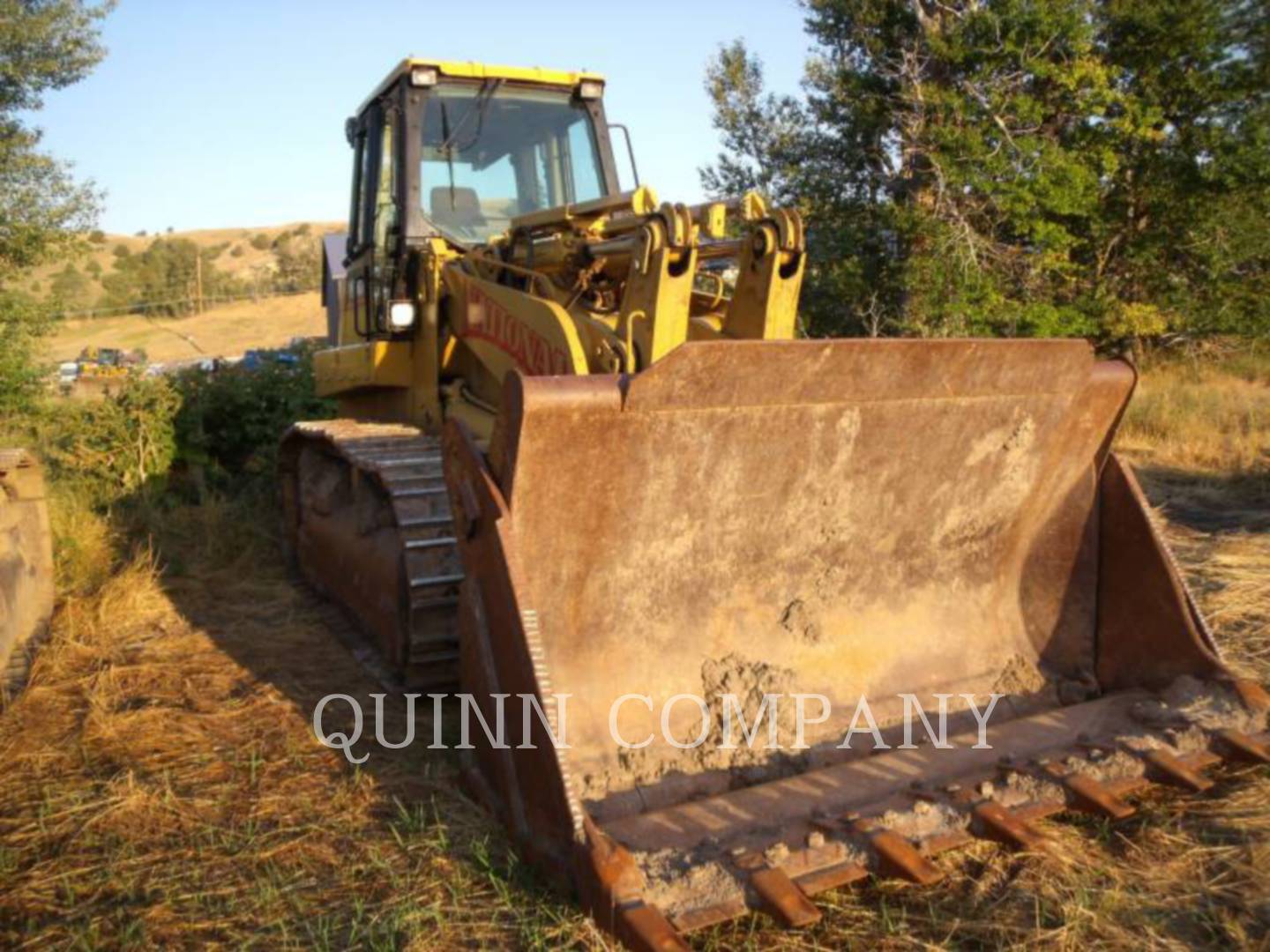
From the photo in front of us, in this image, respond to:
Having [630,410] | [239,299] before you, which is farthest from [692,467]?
[239,299]

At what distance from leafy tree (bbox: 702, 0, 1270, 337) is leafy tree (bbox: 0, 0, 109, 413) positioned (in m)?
8.31

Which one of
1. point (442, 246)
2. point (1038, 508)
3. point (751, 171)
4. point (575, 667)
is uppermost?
point (751, 171)

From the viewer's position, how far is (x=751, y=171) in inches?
614

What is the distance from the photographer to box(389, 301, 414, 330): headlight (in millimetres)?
5645

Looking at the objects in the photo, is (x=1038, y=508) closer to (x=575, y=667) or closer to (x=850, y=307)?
(x=575, y=667)

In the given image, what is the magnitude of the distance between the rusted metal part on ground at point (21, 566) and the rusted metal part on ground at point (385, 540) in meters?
1.35

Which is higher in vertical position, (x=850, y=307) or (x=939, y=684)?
(x=850, y=307)

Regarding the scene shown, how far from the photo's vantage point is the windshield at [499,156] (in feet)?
18.7

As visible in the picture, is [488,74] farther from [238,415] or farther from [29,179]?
[29,179]

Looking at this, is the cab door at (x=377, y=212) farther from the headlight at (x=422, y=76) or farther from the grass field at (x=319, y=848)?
the grass field at (x=319, y=848)

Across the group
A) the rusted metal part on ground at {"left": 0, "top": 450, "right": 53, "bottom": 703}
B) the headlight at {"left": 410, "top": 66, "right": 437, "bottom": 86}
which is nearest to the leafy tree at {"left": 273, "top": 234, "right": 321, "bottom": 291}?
the rusted metal part on ground at {"left": 0, "top": 450, "right": 53, "bottom": 703}

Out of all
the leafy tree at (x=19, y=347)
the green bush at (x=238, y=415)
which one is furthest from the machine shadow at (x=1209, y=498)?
the leafy tree at (x=19, y=347)

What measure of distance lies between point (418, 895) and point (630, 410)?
58.4 inches

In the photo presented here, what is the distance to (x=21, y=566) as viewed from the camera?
5191 millimetres
